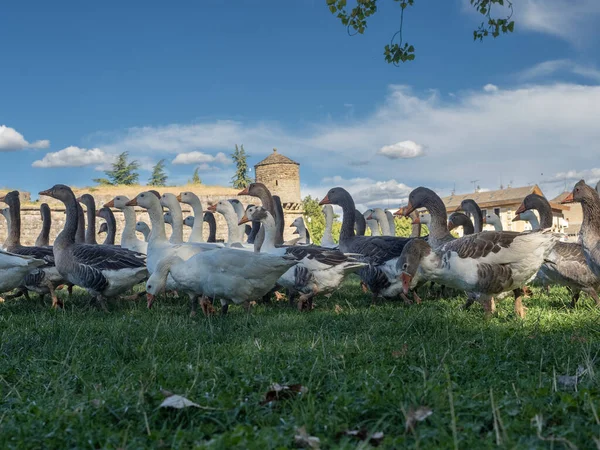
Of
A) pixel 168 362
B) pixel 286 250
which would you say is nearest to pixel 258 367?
pixel 168 362

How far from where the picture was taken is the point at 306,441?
96.0 inches

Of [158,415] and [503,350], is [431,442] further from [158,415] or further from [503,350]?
[503,350]

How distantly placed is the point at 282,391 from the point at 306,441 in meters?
0.65

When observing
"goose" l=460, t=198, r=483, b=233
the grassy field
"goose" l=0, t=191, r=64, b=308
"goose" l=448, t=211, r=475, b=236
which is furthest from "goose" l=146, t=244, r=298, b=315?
"goose" l=460, t=198, r=483, b=233

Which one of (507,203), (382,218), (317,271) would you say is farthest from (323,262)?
(507,203)

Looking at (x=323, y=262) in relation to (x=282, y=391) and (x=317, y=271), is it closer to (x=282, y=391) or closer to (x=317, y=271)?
(x=317, y=271)

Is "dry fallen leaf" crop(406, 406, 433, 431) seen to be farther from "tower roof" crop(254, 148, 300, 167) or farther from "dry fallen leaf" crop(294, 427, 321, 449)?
"tower roof" crop(254, 148, 300, 167)

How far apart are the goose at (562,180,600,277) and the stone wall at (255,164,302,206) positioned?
1484 inches

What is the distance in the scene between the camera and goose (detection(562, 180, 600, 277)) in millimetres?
6699

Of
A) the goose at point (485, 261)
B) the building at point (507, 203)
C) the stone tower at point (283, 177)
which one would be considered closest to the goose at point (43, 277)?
the goose at point (485, 261)

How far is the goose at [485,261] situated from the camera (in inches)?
256

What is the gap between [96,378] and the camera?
364 cm

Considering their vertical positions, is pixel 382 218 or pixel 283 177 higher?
pixel 283 177

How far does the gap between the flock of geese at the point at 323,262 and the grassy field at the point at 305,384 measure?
107cm
